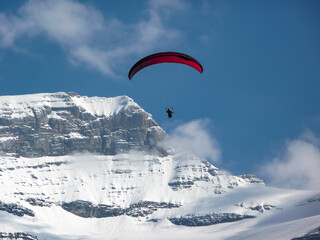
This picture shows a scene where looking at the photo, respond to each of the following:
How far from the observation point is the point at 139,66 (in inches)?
2766

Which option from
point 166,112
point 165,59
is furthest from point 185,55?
point 166,112

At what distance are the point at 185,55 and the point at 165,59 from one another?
1.94 meters

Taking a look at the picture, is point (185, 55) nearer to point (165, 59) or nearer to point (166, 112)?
point (165, 59)

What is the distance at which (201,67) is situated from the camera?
7075 cm

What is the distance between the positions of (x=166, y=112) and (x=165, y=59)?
6.56 metres

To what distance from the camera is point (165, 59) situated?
6881cm

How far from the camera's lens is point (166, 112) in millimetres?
73062

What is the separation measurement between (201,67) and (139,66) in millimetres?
6073

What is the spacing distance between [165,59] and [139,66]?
116 inches

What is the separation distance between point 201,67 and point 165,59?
4081 mm

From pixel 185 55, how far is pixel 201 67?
277 cm

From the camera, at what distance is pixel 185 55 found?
2707 inches
